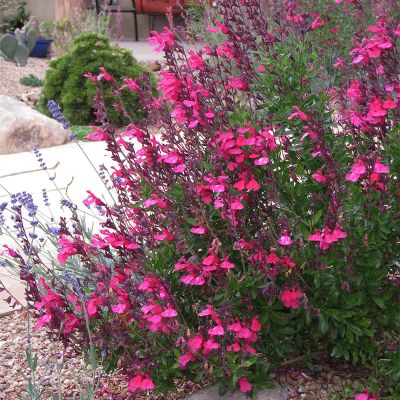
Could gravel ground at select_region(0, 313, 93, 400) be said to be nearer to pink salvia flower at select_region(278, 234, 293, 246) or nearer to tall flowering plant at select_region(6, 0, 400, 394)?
tall flowering plant at select_region(6, 0, 400, 394)

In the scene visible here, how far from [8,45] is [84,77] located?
144 inches

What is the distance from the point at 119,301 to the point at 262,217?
0.53 m

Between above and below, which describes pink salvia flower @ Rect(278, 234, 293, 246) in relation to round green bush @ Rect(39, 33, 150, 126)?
above

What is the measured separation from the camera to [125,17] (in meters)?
17.2

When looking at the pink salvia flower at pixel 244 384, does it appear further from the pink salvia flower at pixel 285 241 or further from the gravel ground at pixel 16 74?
the gravel ground at pixel 16 74

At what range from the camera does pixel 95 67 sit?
8445 millimetres

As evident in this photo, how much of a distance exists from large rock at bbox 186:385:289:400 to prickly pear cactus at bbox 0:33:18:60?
10.1 metres

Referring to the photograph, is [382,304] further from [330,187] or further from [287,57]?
[287,57]

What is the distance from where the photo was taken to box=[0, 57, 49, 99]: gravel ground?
33.5 ft

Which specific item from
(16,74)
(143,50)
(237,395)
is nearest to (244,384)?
(237,395)

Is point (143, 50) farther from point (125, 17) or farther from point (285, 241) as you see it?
point (285, 241)

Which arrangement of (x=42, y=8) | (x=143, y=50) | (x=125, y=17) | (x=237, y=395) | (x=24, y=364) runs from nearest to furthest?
1. (x=237, y=395)
2. (x=24, y=364)
3. (x=143, y=50)
4. (x=42, y=8)
5. (x=125, y=17)

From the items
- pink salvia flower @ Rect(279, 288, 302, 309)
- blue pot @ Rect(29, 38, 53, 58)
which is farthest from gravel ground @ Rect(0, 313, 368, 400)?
blue pot @ Rect(29, 38, 53, 58)

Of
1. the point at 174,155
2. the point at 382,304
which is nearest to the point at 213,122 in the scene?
the point at 174,155
